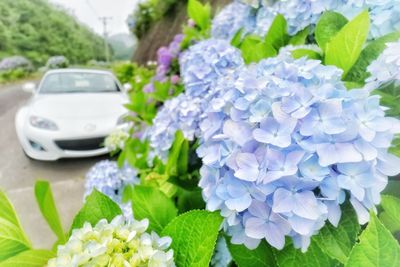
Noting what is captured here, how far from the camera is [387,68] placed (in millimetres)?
426

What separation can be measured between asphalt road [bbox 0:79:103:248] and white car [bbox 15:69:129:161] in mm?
132

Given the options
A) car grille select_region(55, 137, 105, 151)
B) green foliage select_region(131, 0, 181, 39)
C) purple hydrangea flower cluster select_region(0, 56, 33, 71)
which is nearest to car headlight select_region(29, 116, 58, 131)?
car grille select_region(55, 137, 105, 151)

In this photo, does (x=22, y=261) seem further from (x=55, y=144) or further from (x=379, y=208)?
(x=55, y=144)

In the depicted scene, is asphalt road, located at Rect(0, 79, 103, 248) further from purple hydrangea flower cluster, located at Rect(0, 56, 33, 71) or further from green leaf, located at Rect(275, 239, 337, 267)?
purple hydrangea flower cluster, located at Rect(0, 56, 33, 71)

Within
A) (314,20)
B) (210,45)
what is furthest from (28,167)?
(314,20)

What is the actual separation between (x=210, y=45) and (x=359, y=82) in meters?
0.42

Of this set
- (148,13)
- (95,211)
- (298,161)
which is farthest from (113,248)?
(148,13)

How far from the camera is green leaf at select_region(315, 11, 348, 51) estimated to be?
0.53 metres

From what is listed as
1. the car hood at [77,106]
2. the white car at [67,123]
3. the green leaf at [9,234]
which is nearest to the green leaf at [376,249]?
the green leaf at [9,234]

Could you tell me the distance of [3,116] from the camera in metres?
5.80

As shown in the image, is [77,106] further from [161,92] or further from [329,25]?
[329,25]

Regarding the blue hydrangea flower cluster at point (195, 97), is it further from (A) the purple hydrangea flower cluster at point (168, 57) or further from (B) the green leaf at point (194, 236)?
(A) the purple hydrangea flower cluster at point (168, 57)

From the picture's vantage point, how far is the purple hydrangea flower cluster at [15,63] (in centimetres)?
1413

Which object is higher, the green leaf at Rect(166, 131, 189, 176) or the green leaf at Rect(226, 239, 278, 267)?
the green leaf at Rect(226, 239, 278, 267)
